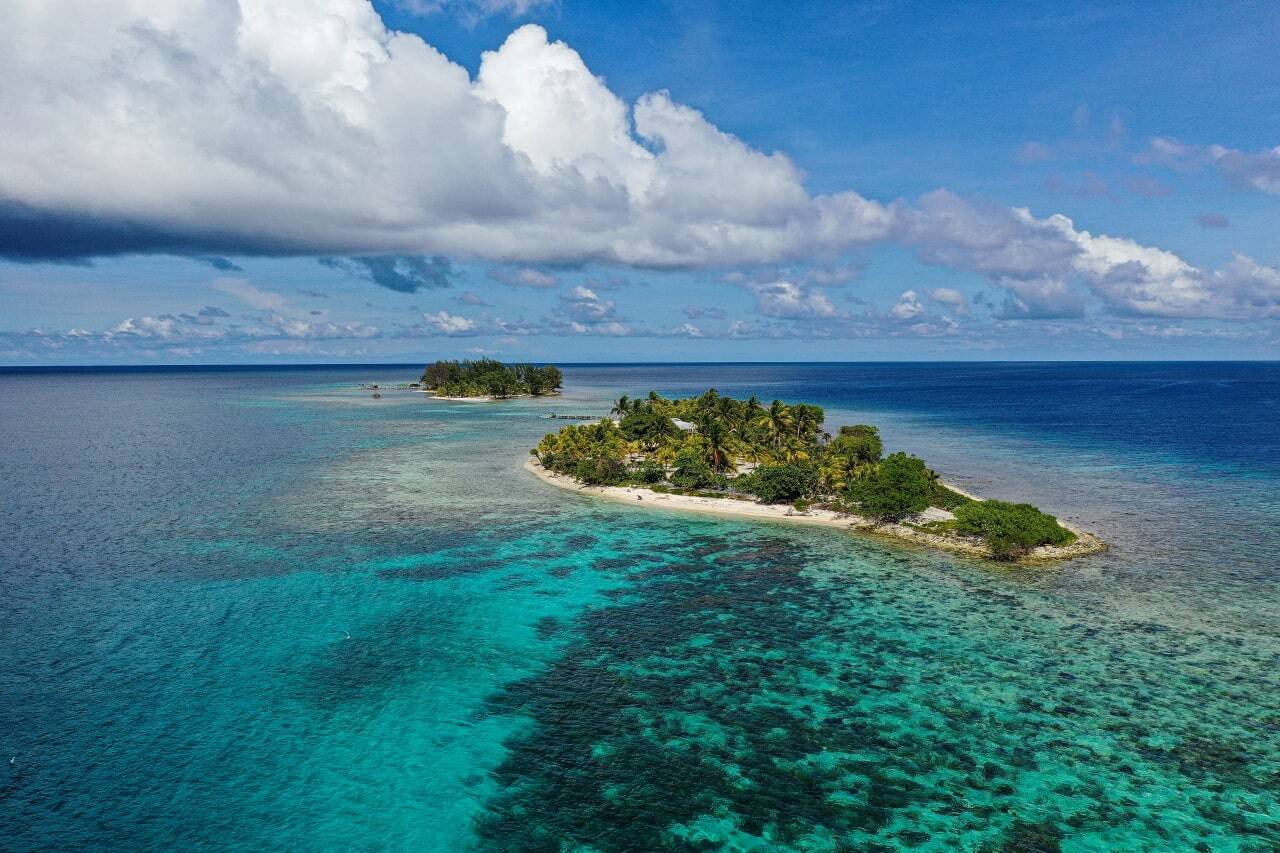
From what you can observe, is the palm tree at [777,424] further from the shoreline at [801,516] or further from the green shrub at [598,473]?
the green shrub at [598,473]

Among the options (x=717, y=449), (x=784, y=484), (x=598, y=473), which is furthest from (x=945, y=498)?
(x=598, y=473)

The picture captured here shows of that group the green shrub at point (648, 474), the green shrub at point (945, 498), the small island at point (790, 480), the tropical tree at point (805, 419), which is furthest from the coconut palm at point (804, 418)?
the green shrub at point (945, 498)

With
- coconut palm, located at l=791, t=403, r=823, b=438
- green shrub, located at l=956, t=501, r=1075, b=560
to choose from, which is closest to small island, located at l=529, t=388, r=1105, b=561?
green shrub, located at l=956, t=501, r=1075, b=560

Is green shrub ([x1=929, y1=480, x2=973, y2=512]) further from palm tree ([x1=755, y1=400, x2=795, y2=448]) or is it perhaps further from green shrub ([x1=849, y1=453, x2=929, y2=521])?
palm tree ([x1=755, y1=400, x2=795, y2=448])

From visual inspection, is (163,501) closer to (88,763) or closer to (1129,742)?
(88,763)

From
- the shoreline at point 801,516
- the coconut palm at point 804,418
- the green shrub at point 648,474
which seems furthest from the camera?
the coconut palm at point 804,418
